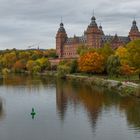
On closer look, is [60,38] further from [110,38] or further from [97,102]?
[97,102]

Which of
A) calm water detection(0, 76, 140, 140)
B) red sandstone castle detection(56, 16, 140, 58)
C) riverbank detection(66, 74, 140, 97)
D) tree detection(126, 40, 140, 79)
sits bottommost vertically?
calm water detection(0, 76, 140, 140)

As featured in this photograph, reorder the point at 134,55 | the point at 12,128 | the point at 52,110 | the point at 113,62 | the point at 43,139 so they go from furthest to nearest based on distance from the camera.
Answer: the point at 113,62, the point at 134,55, the point at 52,110, the point at 12,128, the point at 43,139

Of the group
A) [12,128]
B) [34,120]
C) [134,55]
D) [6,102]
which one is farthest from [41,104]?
[134,55]

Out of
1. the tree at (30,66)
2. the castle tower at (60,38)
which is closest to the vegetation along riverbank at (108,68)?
the tree at (30,66)

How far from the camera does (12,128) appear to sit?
23.7 metres

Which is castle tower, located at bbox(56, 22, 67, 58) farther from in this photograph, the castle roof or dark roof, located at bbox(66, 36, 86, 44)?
the castle roof

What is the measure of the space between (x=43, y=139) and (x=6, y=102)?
1344 centimetres

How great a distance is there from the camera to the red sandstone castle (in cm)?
10294

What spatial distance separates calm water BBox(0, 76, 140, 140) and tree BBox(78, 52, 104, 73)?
1833 cm

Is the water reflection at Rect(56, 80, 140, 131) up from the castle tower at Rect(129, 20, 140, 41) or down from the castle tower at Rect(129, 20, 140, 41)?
down

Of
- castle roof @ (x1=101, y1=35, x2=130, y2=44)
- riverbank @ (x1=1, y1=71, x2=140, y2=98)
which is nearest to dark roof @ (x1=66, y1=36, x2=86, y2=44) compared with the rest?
castle roof @ (x1=101, y1=35, x2=130, y2=44)

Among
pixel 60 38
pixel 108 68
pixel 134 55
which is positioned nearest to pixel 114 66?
pixel 108 68

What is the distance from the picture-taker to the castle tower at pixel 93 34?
10244 cm

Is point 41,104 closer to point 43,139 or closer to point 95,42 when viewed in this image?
point 43,139
